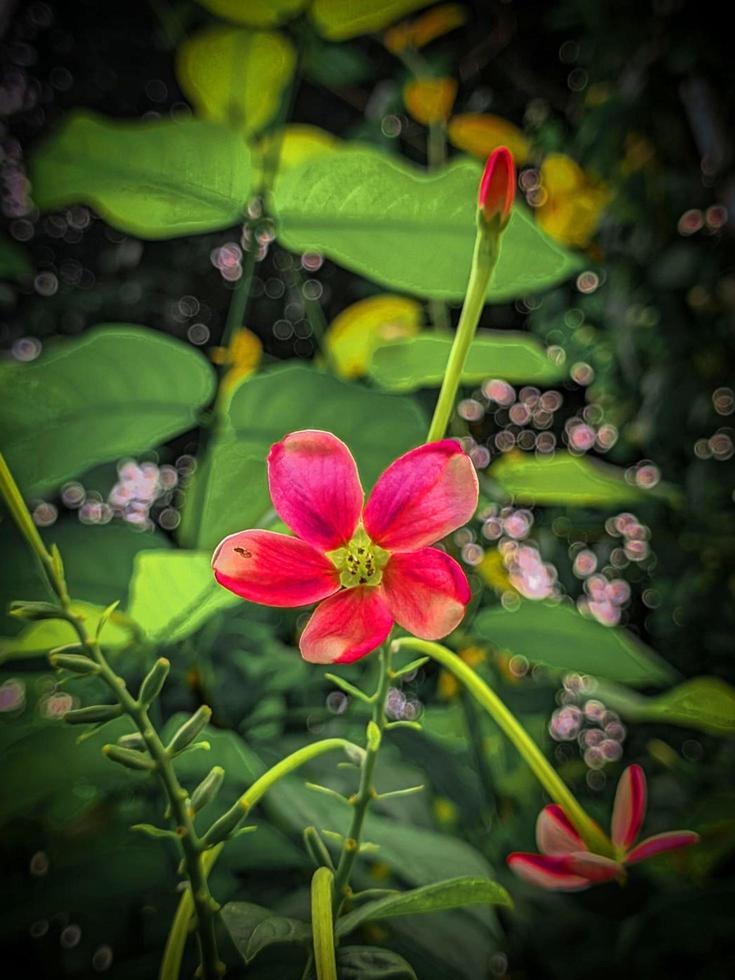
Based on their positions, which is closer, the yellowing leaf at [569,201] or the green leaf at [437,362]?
the green leaf at [437,362]

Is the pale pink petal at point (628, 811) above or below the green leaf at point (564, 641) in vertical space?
below

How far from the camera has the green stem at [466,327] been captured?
16 cm

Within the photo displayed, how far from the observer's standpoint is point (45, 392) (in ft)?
0.67

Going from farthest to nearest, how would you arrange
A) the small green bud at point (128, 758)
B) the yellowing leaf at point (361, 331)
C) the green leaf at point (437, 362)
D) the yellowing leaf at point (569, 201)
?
1. the yellowing leaf at point (569, 201)
2. the yellowing leaf at point (361, 331)
3. the green leaf at point (437, 362)
4. the small green bud at point (128, 758)

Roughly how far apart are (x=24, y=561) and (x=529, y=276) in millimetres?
165

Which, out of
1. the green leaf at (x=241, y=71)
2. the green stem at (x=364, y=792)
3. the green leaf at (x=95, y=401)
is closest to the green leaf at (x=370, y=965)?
the green stem at (x=364, y=792)

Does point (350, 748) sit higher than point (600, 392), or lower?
lower

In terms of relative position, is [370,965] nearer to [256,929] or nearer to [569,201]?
[256,929]

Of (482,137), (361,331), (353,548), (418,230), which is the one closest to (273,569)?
(353,548)

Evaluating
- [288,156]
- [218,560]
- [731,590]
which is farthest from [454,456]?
[731,590]

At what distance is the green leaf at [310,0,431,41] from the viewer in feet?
0.83

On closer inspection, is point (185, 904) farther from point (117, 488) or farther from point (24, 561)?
point (117, 488)

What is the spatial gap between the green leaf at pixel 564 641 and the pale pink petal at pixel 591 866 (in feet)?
0.23

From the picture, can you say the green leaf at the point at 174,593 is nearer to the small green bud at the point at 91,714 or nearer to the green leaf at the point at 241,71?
the small green bud at the point at 91,714
